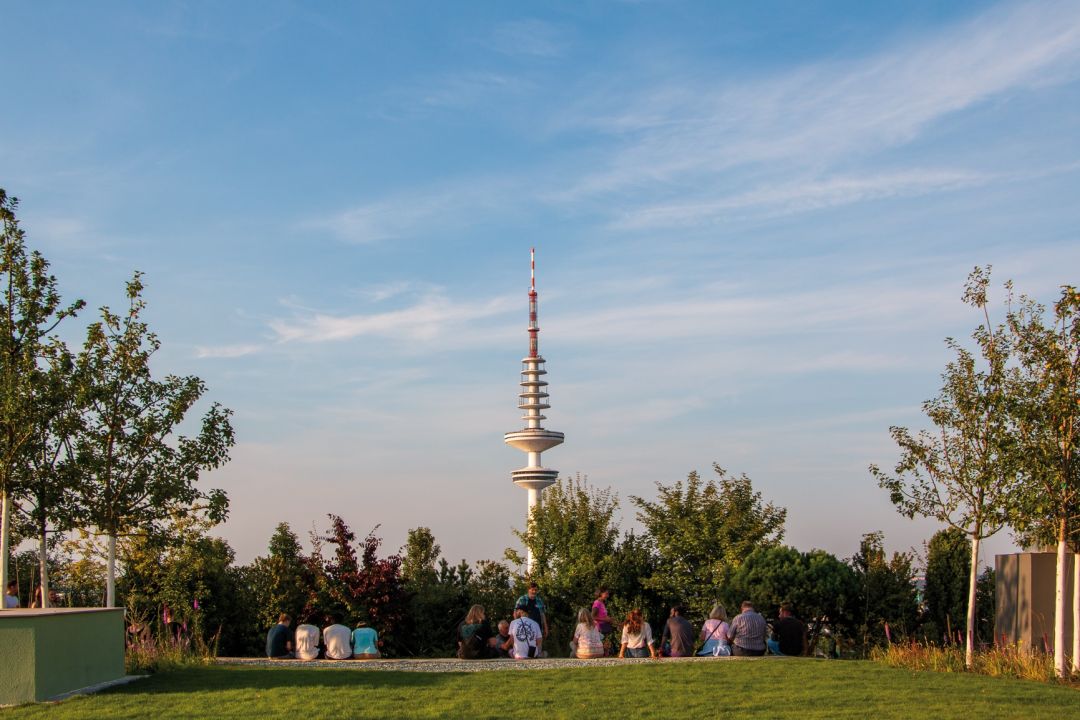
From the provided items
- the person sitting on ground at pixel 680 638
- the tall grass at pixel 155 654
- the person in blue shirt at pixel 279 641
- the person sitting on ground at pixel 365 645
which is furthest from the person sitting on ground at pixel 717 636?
the tall grass at pixel 155 654

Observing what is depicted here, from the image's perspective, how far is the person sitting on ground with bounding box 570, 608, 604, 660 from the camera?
22547mm

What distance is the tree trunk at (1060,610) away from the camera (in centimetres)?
1911

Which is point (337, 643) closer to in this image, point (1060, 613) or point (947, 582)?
point (1060, 613)

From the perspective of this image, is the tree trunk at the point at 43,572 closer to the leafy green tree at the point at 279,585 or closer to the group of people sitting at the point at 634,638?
the leafy green tree at the point at 279,585

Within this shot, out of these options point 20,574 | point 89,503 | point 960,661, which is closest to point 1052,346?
point 960,661

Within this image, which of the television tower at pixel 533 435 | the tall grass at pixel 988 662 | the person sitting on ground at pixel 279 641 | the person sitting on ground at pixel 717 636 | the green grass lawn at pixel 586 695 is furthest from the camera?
the television tower at pixel 533 435

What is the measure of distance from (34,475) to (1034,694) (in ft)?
58.0

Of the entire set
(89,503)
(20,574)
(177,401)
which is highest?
(177,401)

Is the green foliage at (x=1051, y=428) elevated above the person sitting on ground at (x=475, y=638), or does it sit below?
above

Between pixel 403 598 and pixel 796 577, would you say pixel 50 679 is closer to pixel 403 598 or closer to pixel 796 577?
pixel 403 598

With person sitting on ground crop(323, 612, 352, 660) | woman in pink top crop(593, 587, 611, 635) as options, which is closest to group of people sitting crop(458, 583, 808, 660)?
woman in pink top crop(593, 587, 611, 635)

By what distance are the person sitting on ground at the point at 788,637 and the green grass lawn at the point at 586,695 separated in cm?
A: 311

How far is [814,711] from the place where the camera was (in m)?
15.0

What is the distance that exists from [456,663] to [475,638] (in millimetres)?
1172
